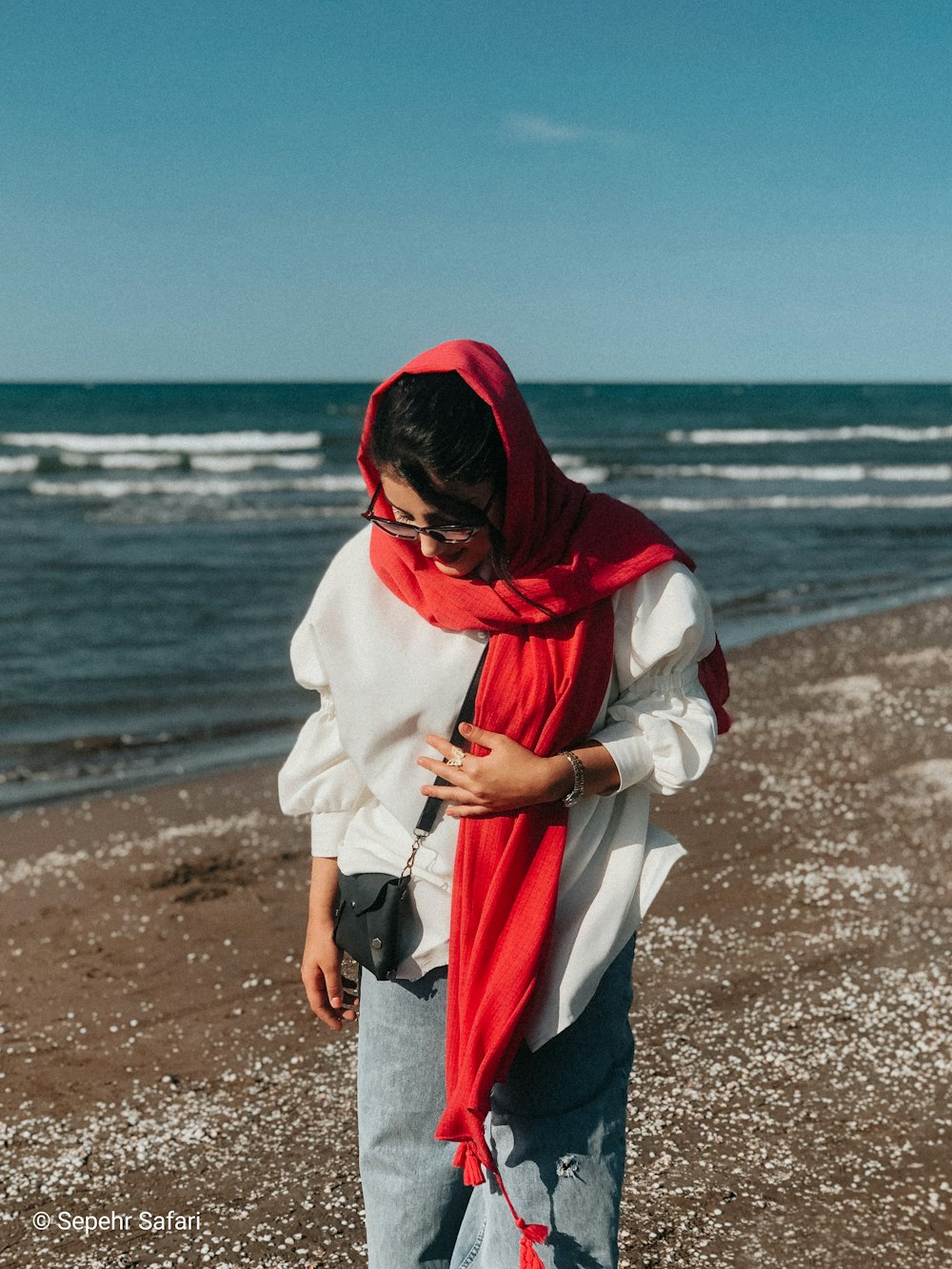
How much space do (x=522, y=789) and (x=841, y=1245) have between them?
151cm

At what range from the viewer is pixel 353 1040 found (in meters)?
3.19

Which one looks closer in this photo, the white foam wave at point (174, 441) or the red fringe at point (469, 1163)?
the red fringe at point (469, 1163)

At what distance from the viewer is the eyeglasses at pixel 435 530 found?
1564mm

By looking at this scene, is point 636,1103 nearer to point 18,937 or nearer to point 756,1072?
point 756,1072

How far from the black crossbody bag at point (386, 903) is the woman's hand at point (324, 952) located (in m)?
0.13

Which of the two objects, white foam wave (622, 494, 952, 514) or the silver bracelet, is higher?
the silver bracelet

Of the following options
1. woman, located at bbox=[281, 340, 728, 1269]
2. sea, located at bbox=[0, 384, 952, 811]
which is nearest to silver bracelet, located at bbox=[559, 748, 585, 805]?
woman, located at bbox=[281, 340, 728, 1269]

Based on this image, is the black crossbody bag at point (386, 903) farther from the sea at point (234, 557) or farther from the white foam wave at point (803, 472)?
the white foam wave at point (803, 472)

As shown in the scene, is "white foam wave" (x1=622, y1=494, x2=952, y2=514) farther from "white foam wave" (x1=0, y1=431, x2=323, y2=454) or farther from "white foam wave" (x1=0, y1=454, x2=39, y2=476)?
"white foam wave" (x1=0, y1=431, x2=323, y2=454)

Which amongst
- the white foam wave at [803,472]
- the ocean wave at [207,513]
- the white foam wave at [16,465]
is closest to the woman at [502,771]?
the ocean wave at [207,513]

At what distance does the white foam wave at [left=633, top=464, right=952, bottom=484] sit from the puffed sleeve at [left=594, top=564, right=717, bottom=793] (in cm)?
2376

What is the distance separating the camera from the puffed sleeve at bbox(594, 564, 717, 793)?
5.29 feet

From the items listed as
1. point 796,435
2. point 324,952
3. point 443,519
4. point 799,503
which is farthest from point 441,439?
point 796,435

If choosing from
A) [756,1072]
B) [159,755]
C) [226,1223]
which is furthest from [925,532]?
[226,1223]
